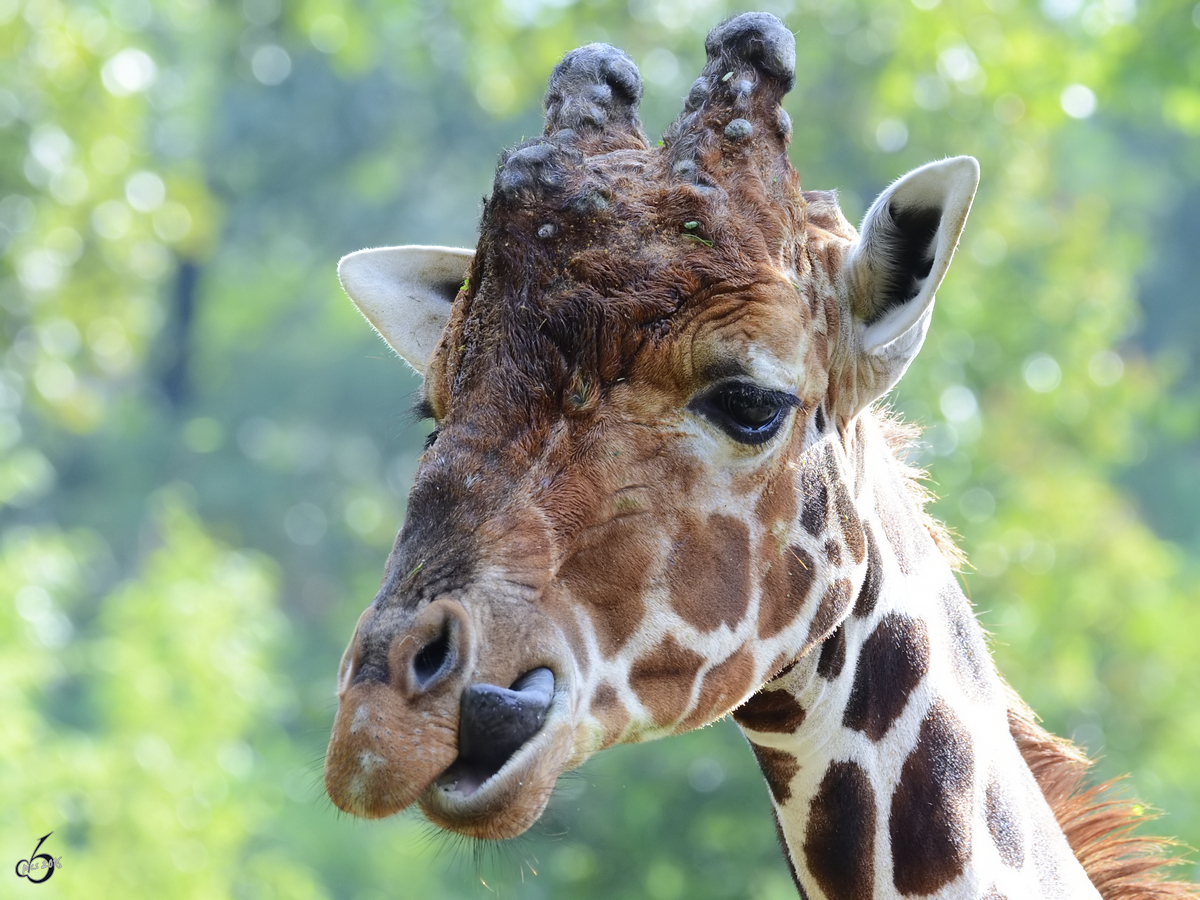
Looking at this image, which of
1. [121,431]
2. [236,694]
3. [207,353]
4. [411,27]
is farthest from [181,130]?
[236,694]

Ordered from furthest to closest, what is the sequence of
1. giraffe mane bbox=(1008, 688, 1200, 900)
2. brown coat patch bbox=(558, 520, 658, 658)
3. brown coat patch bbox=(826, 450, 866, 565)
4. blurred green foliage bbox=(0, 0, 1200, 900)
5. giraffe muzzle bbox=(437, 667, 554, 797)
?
blurred green foliage bbox=(0, 0, 1200, 900), giraffe mane bbox=(1008, 688, 1200, 900), brown coat patch bbox=(826, 450, 866, 565), brown coat patch bbox=(558, 520, 658, 658), giraffe muzzle bbox=(437, 667, 554, 797)

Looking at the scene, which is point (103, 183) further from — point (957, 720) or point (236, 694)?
point (957, 720)

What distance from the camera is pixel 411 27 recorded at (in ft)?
80.4

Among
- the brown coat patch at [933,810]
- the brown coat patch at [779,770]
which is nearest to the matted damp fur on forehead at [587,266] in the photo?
the brown coat patch at [779,770]

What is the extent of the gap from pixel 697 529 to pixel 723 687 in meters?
0.38

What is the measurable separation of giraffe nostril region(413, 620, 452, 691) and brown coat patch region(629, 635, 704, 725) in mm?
501

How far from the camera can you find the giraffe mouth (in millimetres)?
2438

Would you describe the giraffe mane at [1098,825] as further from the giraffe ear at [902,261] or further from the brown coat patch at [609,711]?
the brown coat patch at [609,711]

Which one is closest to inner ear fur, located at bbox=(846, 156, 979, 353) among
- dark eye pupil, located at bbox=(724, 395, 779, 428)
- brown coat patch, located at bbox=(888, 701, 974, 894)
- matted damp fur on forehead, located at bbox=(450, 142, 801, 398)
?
matted damp fur on forehead, located at bbox=(450, 142, 801, 398)

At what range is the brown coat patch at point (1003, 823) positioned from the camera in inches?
123

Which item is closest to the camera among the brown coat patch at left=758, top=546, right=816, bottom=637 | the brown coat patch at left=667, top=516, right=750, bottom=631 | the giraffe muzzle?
the giraffe muzzle

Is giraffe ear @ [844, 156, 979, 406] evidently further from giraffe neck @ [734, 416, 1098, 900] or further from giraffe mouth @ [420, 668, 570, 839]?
giraffe mouth @ [420, 668, 570, 839]

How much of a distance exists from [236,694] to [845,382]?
39.1 ft

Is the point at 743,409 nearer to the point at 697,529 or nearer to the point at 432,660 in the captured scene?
the point at 697,529
